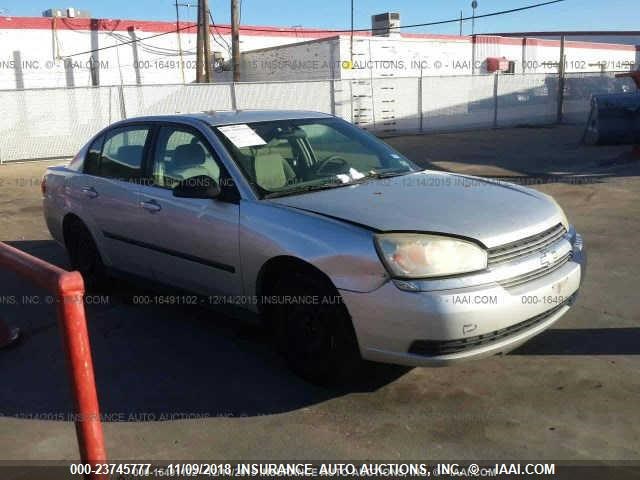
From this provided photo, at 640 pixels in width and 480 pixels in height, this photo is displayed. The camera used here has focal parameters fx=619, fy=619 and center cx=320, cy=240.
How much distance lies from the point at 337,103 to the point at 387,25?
9.66m

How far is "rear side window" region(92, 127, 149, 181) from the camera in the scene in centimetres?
481

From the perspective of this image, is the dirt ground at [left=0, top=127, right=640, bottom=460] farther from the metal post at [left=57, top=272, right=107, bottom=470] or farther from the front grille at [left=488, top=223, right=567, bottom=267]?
the front grille at [left=488, top=223, right=567, bottom=267]

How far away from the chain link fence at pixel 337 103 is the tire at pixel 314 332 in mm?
10519

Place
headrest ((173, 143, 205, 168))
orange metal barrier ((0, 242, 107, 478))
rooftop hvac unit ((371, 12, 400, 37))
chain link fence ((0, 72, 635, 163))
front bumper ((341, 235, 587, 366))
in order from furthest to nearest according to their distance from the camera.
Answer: rooftop hvac unit ((371, 12, 400, 37)), chain link fence ((0, 72, 635, 163)), headrest ((173, 143, 205, 168)), front bumper ((341, 235, 587, 366)), orange metal barrier ((0, 242, 107, 478))

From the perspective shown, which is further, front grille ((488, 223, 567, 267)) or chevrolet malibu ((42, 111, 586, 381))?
front grille ((488, 223, 567, 267))

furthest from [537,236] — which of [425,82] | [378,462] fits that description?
[425,82]

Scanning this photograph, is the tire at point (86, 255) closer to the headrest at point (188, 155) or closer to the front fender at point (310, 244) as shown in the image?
the headrest at point (188, 155)

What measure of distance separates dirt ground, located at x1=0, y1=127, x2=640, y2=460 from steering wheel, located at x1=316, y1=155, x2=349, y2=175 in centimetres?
128

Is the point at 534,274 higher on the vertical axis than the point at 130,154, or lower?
lower

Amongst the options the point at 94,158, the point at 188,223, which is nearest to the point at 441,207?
the point at 188,223

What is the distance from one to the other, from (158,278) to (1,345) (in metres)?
1.19

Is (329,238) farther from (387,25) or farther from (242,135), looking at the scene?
(387,25)

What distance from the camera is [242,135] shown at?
425 cm

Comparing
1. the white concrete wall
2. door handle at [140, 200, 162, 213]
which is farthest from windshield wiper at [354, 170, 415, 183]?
the white concrete wall
